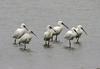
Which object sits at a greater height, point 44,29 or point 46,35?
point 44,29

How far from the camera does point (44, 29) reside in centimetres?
2683

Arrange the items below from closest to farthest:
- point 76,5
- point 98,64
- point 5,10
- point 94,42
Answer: point 98,64
point 94,42
point 5,10
point 76,5

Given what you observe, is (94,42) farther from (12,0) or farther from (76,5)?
(12,0)

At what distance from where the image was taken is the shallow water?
21.2m

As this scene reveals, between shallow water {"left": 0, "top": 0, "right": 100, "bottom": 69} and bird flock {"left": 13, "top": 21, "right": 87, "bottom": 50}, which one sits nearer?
shallow water {"left": 0, "top": 0, "right": 100, "bottom": 69}

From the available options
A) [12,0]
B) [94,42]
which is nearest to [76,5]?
[12,0]

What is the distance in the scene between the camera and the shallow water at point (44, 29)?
21.2m

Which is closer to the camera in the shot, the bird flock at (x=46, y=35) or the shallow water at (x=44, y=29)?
the shallow water at (x=44, y=29)

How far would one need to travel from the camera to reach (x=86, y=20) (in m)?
29.7

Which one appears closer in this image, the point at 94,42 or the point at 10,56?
the point at 10,56

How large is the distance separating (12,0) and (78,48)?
13.4 meters

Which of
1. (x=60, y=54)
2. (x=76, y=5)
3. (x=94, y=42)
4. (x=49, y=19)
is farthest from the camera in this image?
(x=76, y=5)

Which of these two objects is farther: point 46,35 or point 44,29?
point 44,29

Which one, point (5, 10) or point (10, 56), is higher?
point (5, 10)
